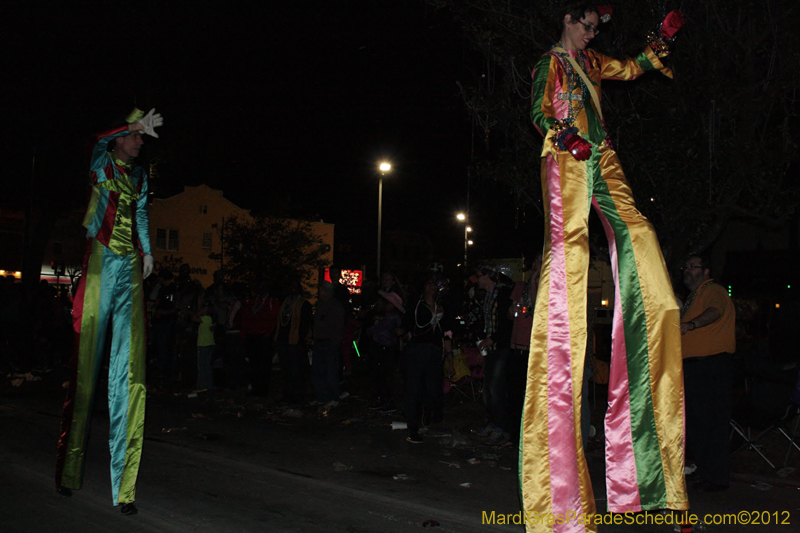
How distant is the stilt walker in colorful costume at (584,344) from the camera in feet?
10.4

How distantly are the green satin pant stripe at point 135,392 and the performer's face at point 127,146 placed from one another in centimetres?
62

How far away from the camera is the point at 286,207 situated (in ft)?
161

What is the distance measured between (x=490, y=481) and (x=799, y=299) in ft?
11.8

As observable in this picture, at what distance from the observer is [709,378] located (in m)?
5.56

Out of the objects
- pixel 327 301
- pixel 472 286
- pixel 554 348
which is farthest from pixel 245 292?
pixel 554 348

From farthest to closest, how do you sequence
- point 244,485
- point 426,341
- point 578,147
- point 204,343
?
point 204,343 → point 426,341 → point 244,485 → point 578,147

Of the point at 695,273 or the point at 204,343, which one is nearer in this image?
the point at 695,273

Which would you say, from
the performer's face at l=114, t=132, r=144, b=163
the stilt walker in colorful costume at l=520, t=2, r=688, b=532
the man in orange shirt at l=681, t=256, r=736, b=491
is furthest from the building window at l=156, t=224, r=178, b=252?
the stilt walker in colorful costume at l=520, t=2, r=688, b=532

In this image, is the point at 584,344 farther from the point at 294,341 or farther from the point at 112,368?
the point at 294,341

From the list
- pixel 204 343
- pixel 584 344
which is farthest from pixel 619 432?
pixel 204 343

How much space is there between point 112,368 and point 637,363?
9.46 feet

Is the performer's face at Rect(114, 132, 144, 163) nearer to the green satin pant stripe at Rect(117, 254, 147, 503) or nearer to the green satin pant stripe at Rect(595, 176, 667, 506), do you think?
the green satin pant stripe at Rect(117, 254, 147, 503)

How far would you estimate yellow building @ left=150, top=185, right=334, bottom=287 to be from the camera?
48969 millimetres

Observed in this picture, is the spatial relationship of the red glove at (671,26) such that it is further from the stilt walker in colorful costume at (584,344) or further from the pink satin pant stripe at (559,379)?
the pink satin pant stripe at (559,379)
